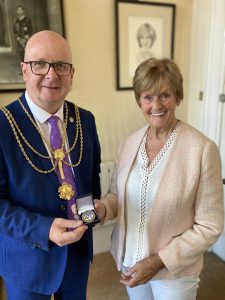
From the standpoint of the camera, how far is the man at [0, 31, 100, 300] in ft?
3.14

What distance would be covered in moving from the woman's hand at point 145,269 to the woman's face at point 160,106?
553 mm

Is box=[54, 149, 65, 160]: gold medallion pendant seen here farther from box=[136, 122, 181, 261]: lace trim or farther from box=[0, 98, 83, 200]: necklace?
box=[136, 122, 181, 261]: lace trim

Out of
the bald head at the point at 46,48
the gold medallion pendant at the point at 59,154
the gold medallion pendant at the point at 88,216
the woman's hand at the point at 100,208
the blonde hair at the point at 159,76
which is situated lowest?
the woman's hand at the point at 100,208

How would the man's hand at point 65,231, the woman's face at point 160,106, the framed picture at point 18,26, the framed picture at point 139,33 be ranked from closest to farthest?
1. the man's hand at point 65,231
2. the woman's face at point 160,106
3. the framed picture at point 18,26
4. the framed picture at point 139,33

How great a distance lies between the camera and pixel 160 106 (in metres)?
1.14

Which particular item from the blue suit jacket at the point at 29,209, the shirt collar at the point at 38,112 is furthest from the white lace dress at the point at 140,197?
→ the shirt collar at the point at 38,112

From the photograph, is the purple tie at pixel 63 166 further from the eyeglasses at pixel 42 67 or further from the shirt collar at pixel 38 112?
the eyeglasses at pixel 42 67

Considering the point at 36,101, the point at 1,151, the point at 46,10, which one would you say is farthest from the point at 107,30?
the point at 1,151

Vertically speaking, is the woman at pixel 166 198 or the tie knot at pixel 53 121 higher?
the tie knot at pixel 53 121

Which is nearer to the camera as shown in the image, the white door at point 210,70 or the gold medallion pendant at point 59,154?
the gold medallion pendant at point 59,154

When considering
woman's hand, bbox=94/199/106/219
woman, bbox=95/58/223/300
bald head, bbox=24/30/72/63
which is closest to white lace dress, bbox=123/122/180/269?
woman, bbox=95/58/223/300

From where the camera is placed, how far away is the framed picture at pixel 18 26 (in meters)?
1.75

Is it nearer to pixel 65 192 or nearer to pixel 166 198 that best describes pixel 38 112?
pixel 65 192

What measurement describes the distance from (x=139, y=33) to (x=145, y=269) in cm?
170
